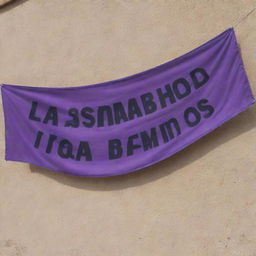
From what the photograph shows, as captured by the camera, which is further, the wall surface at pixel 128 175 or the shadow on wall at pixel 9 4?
the shadow on wall at pixel 9 4

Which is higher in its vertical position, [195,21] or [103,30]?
[103,30]

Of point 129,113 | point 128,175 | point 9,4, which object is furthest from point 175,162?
point 9,4

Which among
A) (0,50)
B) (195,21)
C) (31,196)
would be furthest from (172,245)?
(0,50)

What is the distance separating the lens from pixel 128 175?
13.0ft

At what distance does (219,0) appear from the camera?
12.4 ft

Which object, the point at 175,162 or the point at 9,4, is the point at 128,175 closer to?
the point at 175,162

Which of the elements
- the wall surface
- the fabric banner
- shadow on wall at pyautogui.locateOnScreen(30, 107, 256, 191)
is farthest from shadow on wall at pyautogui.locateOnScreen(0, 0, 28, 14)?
shadow on wall at pyautogui.locateOnScreen(30, 107, 256, 191)

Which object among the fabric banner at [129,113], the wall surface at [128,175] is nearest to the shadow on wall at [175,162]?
the wall surface at [128,175]

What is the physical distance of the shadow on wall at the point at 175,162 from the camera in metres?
3.65

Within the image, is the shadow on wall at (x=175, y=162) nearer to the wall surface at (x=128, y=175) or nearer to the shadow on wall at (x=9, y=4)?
the wall surface at (x=128, y=175)

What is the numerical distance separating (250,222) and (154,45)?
164cm

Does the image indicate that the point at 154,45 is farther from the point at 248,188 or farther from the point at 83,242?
the point at 83,242

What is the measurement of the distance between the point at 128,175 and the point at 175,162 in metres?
0.43

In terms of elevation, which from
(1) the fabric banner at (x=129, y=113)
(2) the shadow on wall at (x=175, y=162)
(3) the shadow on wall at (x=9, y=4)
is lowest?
(2) the shadow on wall at (x=175, y=162)
